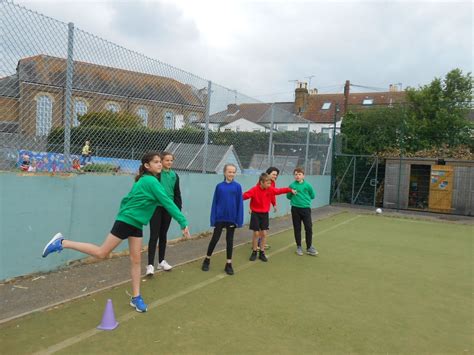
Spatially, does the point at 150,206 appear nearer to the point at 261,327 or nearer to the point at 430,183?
the point at 261,327

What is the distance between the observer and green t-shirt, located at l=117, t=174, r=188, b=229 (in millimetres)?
4336

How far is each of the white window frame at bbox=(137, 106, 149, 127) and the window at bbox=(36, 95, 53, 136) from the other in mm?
1477

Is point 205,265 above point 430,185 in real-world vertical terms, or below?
below

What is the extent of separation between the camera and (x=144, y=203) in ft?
14.4

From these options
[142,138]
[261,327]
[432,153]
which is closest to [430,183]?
[432,153]

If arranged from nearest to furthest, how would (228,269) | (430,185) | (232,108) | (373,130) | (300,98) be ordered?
(228,269) < (232,108) < (430,185) < (373,130) < (300,98)

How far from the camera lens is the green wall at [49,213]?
5.04 m

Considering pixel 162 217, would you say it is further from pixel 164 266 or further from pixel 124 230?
pixel 124 230

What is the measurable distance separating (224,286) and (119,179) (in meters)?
2.55

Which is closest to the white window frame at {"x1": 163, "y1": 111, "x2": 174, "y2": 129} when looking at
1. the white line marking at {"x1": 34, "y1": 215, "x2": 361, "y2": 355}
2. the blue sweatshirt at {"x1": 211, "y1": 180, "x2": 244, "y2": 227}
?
the blue sweatshirt at {"x1": 211, "y1": 180, "x2": 244, "y2": 227}

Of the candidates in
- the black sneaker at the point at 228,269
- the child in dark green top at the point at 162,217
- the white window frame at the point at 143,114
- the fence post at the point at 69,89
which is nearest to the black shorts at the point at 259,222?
the black sneaker at the point at 228,269

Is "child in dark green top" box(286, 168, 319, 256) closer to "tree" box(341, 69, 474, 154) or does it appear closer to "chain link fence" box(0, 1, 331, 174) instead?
"chain link fence" box(0, 1, 331, 174)

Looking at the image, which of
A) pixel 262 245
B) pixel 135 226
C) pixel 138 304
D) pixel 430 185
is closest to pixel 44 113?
pixel 135 226

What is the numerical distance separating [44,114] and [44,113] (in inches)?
0.8
